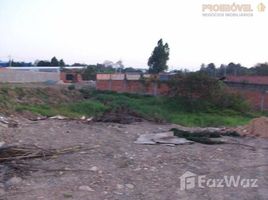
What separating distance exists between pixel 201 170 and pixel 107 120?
7823 millimetres

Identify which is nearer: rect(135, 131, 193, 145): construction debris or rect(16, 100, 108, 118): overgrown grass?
rect(135, 131, 193, 145): construction debris

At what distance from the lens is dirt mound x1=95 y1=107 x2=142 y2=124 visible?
1566 cm

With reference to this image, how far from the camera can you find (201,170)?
8.12m

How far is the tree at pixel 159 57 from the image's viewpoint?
50.8 meters

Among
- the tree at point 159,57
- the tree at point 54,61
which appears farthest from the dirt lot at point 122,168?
the tree at point 54,61

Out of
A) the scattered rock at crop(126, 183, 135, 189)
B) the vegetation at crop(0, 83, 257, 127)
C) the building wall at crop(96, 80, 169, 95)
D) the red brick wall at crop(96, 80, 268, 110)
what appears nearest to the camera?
the scattered rock at crop(126, 183, 135, 189)

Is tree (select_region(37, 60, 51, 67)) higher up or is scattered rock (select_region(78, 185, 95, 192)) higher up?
tree (select_region(37, 60, 51, 67))

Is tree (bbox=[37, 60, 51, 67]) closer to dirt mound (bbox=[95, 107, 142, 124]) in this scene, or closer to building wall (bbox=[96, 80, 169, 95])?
building wall (bbox=[96, 80, 169, 95])

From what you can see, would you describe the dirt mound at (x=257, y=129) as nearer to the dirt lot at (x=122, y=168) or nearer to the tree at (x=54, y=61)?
the dirt lot at (x=122, y=168)

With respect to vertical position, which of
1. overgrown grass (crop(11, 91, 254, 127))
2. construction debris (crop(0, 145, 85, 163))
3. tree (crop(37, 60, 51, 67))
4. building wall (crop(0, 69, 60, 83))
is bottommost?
overgrown grass (crop(11, 91, 254, 127))

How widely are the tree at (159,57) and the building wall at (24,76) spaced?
12.0 meters

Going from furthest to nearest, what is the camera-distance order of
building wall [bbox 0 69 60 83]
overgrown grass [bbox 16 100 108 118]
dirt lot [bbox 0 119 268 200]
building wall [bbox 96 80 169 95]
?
building wall [bbox 0 69 60 83] < building wall [bbox 96 80 169 95] < overgrown grass [bbox 16 100 108 118] < dirt lot [bbox 0 119 268 200]

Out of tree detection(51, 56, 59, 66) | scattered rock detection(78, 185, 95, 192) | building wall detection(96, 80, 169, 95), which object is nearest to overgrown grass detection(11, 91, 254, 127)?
building wall detection(96, 80, 169, 95)

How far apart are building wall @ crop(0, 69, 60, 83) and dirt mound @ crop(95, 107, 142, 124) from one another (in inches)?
838
